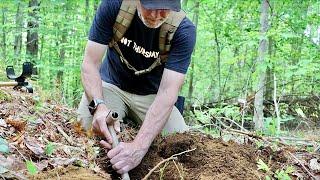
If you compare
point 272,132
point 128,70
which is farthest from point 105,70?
point 272,132

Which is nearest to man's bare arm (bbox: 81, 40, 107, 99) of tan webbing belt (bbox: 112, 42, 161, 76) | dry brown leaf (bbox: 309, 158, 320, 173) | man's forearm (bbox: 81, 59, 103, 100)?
man's forearm (bbox: 81, 59, 103, 100)

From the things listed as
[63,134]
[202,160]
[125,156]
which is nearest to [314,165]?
[202,160]

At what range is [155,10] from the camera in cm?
300

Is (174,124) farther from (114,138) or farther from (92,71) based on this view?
(114,138)

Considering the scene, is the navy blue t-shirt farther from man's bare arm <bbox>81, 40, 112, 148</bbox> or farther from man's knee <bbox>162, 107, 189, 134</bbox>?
man's knee <bbox>162, 107, 189, 134</bbox>

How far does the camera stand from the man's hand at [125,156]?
8.64 ft

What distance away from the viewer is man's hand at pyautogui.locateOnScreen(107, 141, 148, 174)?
2.63 metres

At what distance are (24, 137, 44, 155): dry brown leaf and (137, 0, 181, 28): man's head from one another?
4.10 ft

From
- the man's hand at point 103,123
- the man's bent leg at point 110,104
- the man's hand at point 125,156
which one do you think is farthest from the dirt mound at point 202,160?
the man's bent leg at point 110,104

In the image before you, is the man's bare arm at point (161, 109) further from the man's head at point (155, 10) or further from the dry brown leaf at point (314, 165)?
the dry brown leaf at point (314, 165)

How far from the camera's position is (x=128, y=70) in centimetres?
389

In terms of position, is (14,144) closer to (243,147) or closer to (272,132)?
(243,147)

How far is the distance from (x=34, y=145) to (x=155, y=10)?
1328mm

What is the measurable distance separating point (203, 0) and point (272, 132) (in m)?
6.72
